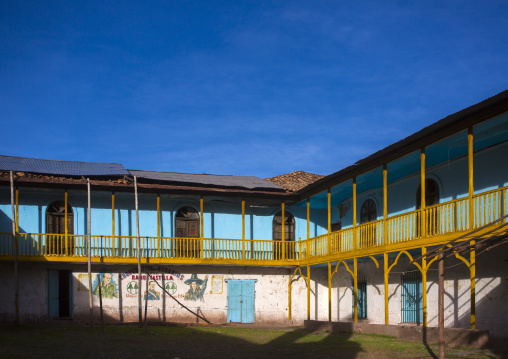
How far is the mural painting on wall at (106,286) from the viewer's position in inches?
860

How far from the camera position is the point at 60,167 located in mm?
22844

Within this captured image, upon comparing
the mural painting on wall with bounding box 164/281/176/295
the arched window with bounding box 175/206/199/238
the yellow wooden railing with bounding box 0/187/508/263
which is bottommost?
the mural painting on wall with bounding box 164/281/176/295

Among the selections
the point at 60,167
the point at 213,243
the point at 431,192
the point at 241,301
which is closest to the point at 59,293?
the point at 60,167

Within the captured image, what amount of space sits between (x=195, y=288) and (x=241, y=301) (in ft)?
5.97

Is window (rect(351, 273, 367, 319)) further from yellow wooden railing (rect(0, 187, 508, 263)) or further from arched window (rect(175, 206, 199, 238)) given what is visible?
arched window (rect(175, 206, 199, 238))

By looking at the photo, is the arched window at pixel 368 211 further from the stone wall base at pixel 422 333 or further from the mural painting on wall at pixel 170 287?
the mural painting on wall at pixel 170 287

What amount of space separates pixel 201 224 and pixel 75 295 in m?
4.94

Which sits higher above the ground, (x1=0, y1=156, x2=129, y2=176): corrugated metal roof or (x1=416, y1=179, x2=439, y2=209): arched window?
(x1=0, y1=156, x2=129, y2=176): corrugated metal roof

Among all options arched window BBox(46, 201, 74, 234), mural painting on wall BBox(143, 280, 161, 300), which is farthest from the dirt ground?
arched window BBox(46, 201, 74, 234)

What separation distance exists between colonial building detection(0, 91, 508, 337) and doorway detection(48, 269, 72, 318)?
0.16ft

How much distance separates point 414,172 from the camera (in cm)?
1894

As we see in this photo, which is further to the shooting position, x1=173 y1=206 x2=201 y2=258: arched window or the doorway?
x1=173 y1=206 x2=201 y2=258: arched window

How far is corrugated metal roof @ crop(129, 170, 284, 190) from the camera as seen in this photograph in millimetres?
22938

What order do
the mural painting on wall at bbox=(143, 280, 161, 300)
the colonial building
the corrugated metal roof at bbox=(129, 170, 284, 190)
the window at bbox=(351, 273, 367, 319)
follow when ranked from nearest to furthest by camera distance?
the colonial building, the window at bbox=(351, 273, 367, 319), the mural painting on wall at bbox=(143, 280, 161, 300), the corrugated metal roof at bbox=(129, 170, 284, 190)
